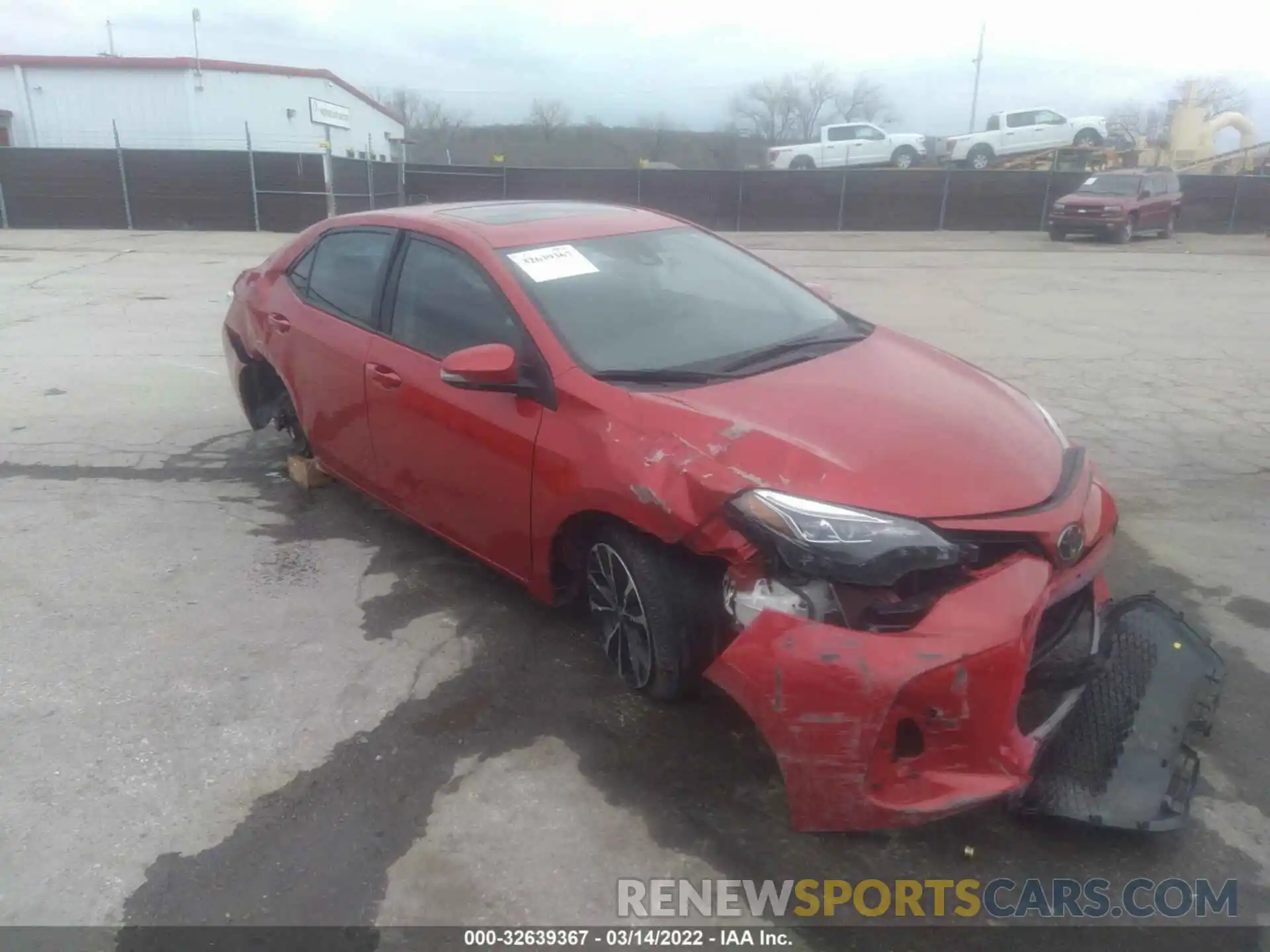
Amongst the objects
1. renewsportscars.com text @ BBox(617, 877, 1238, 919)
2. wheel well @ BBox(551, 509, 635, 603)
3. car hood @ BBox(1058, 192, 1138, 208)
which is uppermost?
car hood @ BBox(1058, 192, 1138, 208)

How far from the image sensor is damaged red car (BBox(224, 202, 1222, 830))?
243 centimetres

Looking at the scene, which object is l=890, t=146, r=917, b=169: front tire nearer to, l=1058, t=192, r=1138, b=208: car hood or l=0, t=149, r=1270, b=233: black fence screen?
l=0, t=149, r=1270, b=233: black fence screen

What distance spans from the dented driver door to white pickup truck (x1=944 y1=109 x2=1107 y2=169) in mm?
33427

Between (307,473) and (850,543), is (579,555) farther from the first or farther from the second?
(307,473)

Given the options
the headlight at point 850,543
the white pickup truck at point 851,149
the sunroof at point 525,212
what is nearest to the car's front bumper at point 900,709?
the headlight at point 850,543

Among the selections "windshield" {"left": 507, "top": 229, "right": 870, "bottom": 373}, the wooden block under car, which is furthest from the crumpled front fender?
the wooden block under car

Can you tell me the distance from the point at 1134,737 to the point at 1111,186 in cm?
2421

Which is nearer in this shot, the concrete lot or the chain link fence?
the concrete lot

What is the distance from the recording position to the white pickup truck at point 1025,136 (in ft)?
108

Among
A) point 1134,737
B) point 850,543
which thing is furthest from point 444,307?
point 1134,737

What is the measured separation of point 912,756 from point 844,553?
550 mm

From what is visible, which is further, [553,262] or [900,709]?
[553,262]

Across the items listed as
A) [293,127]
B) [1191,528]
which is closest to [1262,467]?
[1191,528]

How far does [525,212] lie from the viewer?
14.3 ft
